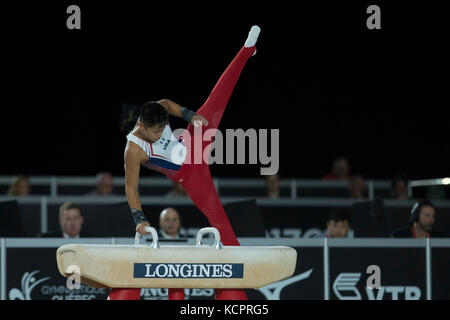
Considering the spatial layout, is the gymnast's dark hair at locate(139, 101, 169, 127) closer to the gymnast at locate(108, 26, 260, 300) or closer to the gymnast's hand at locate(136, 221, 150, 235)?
the gymnast at locate(108, 26, 260, 300)

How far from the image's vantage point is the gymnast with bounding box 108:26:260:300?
400 centimetres

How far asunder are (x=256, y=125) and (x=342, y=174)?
1845mm

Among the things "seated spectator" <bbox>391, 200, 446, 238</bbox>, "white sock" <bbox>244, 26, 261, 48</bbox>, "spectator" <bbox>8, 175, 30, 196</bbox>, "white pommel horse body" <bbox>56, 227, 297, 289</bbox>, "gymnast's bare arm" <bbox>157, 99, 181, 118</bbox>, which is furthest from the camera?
"spectator" <bbox>8, 175, 30, 196</bbox>

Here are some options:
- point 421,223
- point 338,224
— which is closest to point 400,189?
point 421,223

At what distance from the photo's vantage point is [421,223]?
625 centimetres

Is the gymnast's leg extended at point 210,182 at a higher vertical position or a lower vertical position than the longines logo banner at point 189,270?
higher

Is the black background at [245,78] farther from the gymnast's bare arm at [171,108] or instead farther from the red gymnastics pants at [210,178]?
the gymnast's bare arm at [171,108]

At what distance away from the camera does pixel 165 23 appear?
9.45 metres

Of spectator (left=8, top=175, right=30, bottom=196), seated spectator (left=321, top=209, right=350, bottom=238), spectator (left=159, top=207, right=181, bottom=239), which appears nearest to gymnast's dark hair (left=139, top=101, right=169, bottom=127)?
spectator (left=159, top=207, right=181, bottom=239)

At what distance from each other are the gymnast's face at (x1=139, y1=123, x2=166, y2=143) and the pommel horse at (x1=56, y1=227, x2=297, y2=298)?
1.74 feet

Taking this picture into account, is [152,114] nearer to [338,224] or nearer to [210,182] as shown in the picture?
[210,182]

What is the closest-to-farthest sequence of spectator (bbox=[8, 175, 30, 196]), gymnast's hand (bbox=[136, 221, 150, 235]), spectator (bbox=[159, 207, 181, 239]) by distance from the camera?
gymnast's hand (bbox=[136, 221, 150, 235]) → spectator (bbox=[159, 207, 181, 239]) → spectator (bbox=[8, 175, 30, 196])

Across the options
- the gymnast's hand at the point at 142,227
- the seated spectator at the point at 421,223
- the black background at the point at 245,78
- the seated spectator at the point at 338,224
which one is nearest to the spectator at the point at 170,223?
the seated spectator at the point at 338,224

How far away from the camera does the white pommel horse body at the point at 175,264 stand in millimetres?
3682
